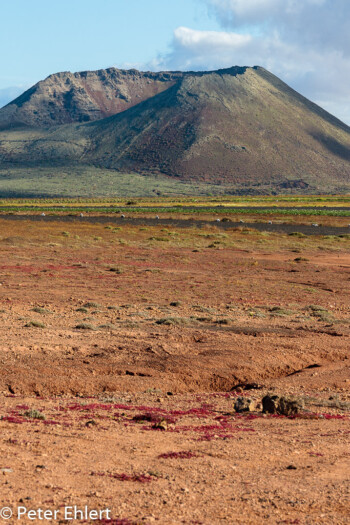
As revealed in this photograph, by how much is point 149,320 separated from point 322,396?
773 cm

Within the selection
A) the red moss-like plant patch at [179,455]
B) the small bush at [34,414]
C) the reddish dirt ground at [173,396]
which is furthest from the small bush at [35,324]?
the red moss-like plant patch at [179,455]

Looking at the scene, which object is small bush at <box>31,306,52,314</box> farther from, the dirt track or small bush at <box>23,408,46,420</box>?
the dirt track

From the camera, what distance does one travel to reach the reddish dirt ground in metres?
7.57

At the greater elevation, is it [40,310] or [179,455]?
[179,455]

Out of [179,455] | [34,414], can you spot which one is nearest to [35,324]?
[34,414]

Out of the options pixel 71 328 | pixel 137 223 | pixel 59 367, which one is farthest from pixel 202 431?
pixel 137 223

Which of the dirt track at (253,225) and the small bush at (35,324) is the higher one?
the dirt track at (253,225)

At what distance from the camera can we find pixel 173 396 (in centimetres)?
1288

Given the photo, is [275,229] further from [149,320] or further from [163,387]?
[163,387]

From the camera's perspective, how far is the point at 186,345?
1644cm

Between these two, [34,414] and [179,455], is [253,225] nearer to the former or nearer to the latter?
[34,414]

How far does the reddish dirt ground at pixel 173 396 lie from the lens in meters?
7.57

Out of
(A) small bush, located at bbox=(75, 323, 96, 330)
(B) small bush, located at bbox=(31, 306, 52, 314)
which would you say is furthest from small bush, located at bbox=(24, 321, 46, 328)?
(B) small bush, located at bbox=(31, 306, 52, 314)

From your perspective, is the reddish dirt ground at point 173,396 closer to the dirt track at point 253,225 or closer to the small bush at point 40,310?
the small bush at point 40,310
